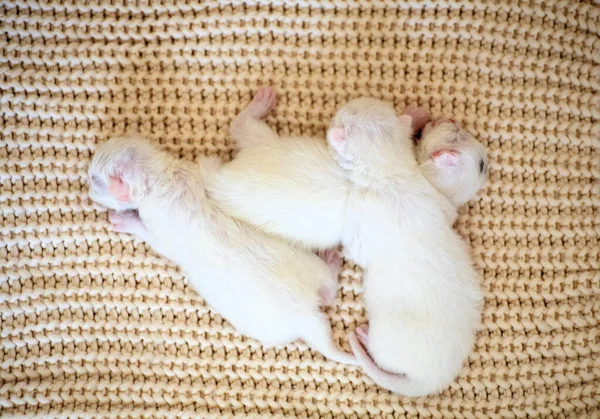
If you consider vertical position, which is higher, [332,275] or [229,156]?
[229,156]

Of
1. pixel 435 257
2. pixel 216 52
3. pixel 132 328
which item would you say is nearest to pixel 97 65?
pixel 216 52

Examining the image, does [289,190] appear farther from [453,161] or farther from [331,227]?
[453,161]

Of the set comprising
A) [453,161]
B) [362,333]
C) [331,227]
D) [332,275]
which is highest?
[453,161]

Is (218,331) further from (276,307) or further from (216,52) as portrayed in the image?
(216,52)

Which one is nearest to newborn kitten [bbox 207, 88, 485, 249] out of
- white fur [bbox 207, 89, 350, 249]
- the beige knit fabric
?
white fur [bbox 207, 89, 350, 249]

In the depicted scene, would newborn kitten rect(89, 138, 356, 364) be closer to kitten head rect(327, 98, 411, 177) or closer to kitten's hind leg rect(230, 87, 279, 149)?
kitten's hind leg rect(230, 87, 279, 149)

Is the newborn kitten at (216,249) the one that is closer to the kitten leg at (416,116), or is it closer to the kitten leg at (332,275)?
the kitten leg at (332,275)

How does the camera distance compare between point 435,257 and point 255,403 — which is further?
point 255,403

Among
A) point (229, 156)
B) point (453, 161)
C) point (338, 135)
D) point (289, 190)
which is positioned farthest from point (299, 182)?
point (453, 161)
